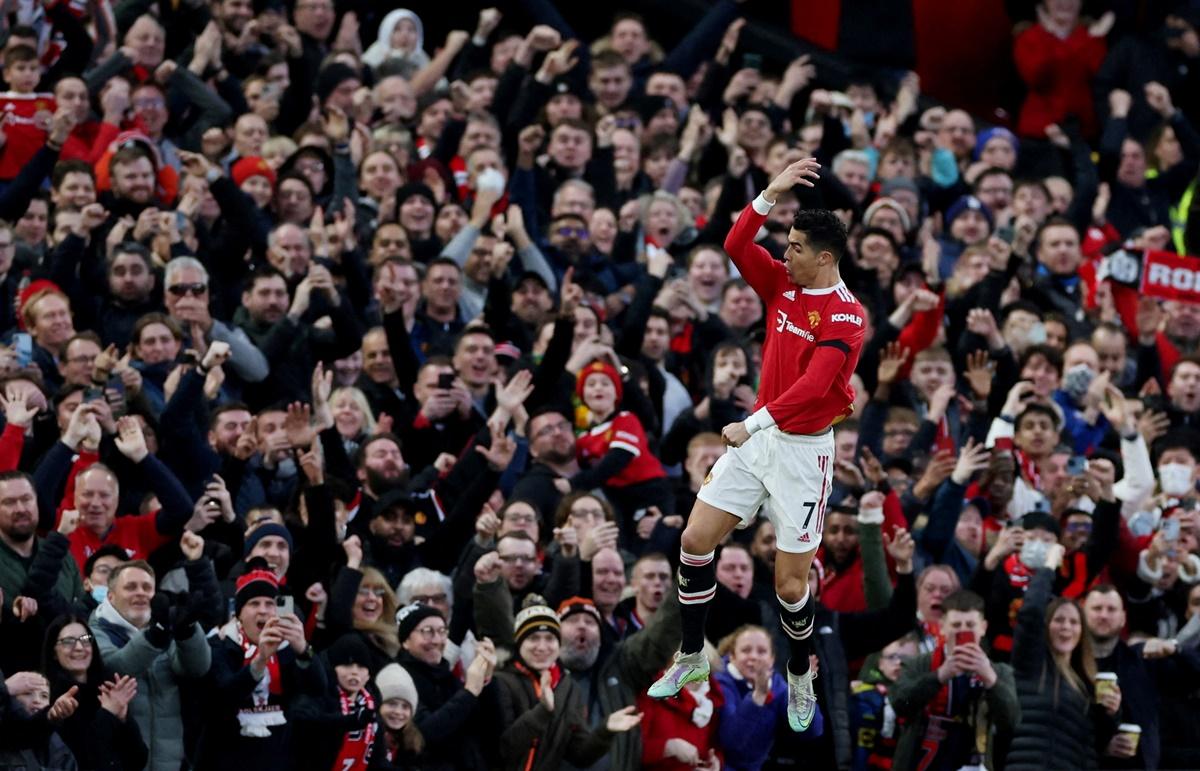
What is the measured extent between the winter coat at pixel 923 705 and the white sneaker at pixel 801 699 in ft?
8.51

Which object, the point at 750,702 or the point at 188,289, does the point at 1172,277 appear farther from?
the point at 188,289

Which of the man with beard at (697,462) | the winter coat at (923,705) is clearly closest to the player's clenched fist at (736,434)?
the winter coat at (923,705)

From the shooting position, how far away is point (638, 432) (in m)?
17.2

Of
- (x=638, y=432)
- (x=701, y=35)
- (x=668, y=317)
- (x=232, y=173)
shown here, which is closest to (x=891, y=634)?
(x=638, y=432)

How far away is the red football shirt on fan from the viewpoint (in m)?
19.1

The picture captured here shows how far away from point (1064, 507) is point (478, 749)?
4.94 m

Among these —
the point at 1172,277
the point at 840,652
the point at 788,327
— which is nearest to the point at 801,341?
the point at 788,327

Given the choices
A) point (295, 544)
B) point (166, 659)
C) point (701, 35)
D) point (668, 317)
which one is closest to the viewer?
point (166, 659)

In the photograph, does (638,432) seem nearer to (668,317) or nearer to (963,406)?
(668,317)

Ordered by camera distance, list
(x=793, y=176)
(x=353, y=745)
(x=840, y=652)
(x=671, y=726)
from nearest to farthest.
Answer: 1. (x=793, y=176)
2. (x=353, y=745)
3. (x=671, y=726)
4. (x=840, y=652)

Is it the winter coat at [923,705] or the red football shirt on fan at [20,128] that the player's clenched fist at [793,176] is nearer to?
the winter coat at [923,705]

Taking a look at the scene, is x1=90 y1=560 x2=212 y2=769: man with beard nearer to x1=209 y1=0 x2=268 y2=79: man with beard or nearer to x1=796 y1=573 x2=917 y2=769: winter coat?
x1=796 y1=573 x2=917 y2=769: winter coat

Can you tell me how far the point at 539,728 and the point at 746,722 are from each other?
4.42 ft

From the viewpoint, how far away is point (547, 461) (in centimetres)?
1709
